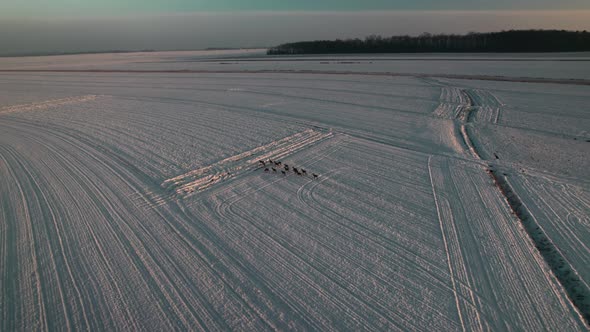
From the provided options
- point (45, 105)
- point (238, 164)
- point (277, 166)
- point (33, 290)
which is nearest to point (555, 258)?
point (277, 166)

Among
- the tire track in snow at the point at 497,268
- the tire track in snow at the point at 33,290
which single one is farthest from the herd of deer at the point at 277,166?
the tire track in snow at the point at 33,290

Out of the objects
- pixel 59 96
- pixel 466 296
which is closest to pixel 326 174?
pixel 466 296

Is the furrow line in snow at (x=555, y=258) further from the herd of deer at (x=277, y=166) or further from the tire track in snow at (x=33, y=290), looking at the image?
the tire track in snow at (x=33, y=290)

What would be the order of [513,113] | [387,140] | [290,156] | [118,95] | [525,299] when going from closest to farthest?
[525,299] < [290,156] < [387,140] < [513,113] < [118,95]

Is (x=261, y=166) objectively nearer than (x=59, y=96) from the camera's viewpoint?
Yes

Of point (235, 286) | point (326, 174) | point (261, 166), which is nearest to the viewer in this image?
point (235, 286)

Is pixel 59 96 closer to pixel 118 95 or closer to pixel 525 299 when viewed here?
pixel 118 95

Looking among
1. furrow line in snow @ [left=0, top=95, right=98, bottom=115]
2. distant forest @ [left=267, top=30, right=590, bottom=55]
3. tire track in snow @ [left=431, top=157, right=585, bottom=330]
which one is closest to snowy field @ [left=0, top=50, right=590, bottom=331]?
tire track in snow @ [left=431, top=157, right=585, bottom=330]
